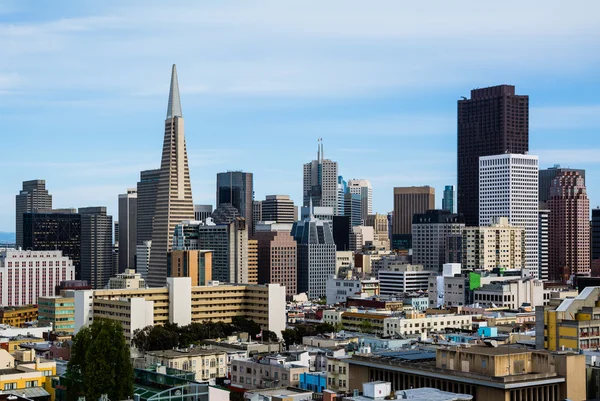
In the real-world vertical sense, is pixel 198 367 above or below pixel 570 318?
below

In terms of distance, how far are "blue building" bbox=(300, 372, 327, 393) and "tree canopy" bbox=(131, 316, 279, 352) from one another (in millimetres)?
53985

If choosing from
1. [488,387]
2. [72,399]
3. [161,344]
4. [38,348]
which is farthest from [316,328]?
[488,387]

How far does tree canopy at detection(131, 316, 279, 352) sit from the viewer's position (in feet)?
567

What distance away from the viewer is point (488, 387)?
7756cm

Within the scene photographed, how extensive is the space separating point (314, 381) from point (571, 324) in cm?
3008

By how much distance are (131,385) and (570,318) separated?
5180cm

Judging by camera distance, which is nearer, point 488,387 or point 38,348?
point 488,387

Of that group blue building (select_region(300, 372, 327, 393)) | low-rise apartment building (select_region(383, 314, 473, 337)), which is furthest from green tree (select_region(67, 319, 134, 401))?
low-rise apartment building (select_region(383, 314, 473, 337))

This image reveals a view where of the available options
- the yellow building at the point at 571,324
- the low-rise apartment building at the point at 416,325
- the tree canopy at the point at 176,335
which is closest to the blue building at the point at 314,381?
the yellow building at the point at 571,324

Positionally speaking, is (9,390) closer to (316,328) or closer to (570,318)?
(570,318)

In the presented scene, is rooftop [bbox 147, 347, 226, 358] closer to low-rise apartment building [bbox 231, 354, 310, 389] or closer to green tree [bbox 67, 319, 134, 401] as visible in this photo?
low-rise apartment building [bbox 231, 354, 310, 389]

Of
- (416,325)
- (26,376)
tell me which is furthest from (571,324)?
(416,325)

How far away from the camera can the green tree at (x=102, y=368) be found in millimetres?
94438

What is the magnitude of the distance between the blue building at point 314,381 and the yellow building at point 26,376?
27.8 meters
